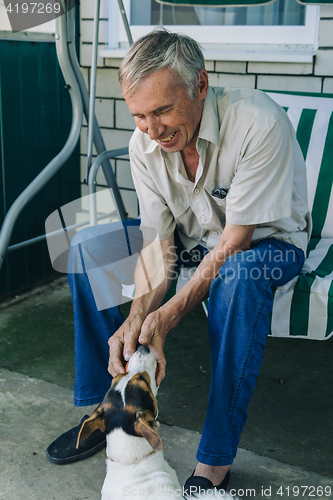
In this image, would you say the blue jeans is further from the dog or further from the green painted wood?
the green painted wood

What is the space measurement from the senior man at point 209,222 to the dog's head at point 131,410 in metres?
0.12

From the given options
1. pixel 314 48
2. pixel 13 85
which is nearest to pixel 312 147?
pixel 314 48

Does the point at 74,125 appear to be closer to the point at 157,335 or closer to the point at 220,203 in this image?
the point at 220,203

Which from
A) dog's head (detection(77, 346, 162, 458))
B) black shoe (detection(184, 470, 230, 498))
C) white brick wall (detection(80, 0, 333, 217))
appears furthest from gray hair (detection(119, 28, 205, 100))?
white brick wall (detection(80, 0, 333, 217))

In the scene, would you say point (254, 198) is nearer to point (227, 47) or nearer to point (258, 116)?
point (258, 116)

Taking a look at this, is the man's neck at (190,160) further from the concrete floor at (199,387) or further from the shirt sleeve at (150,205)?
the concrete floor at (199,387)

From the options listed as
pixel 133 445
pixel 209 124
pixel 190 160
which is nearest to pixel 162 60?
pixel 209 124

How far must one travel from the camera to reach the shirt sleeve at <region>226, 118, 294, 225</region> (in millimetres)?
1738

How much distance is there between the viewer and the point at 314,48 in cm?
288

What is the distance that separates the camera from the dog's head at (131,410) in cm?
133

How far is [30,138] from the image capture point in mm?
3229

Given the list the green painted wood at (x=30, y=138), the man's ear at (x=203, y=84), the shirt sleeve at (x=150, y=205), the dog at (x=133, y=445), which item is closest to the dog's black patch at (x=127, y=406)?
the dog at (x=133, y=445)

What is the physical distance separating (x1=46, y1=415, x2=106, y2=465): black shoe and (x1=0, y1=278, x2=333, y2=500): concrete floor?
0.07 m

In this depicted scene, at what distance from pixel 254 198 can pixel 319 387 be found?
3.45ft
